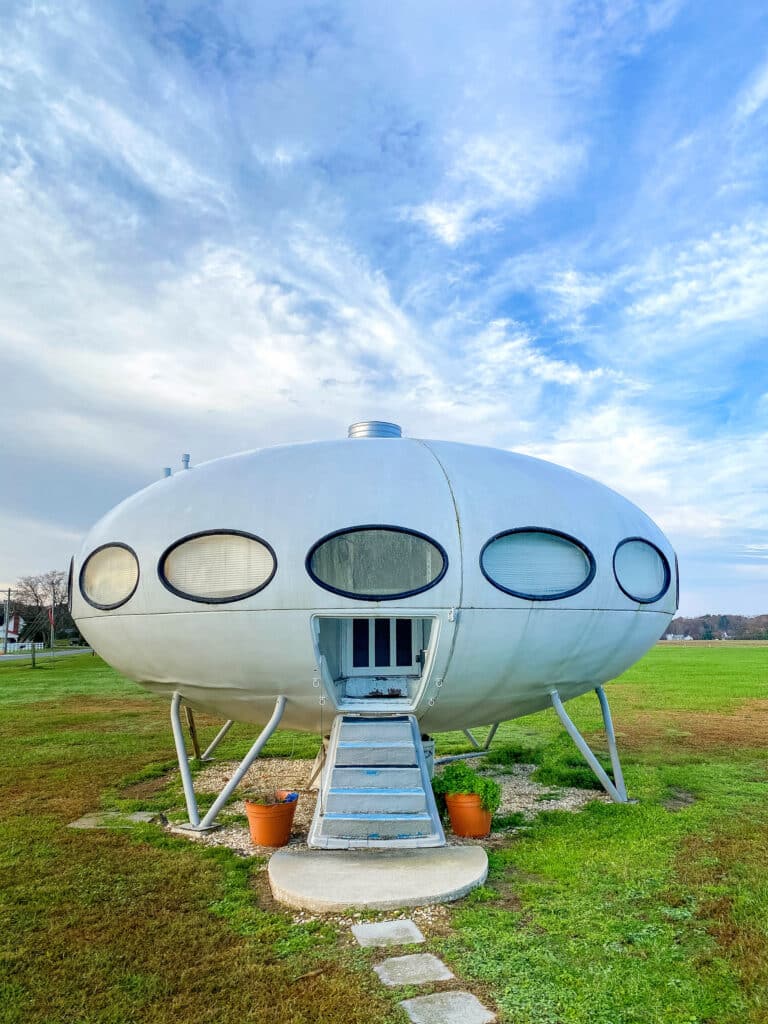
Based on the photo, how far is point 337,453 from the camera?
8969 millimetres

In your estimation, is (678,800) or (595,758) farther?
(678,800)

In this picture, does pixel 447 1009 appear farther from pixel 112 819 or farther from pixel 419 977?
pixel 112 819

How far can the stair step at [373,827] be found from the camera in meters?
7.70

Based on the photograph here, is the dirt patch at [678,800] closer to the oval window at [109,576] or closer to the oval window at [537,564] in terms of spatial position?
the oval window at [537,564]

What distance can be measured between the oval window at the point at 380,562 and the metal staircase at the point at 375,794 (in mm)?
1848

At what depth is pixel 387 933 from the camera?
18.9 feet

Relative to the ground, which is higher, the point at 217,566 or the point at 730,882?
the point at 217,566

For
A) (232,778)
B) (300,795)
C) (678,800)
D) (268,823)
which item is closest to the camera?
(268,823)

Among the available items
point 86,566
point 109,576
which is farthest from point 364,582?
point 86,566

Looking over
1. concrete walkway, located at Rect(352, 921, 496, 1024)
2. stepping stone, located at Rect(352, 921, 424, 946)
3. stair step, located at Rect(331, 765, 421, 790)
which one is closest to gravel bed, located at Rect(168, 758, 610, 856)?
stair step, located at Rect(331, 765, 421, 790)

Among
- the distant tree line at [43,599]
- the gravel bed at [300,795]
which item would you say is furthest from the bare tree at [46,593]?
the gravel bed at [300,795]

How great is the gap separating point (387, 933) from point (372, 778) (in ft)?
7.37

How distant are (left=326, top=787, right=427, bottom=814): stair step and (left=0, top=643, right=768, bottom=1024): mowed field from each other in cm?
105

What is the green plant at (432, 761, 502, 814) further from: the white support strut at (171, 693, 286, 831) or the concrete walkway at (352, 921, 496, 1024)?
the concrete walkway at (352, 921, 496, 1024)
